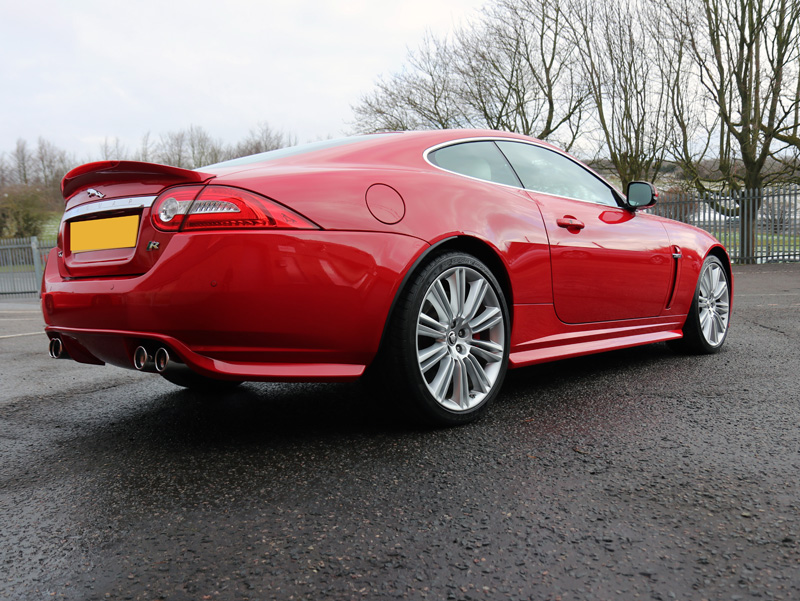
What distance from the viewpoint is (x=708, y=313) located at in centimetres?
470

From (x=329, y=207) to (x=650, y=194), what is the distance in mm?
2481

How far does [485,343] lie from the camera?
2.93 m

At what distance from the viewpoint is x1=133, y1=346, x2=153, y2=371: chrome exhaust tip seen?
2.40 meters

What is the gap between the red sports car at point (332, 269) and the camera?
2.35 meters

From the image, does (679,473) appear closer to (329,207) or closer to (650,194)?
(329,207)

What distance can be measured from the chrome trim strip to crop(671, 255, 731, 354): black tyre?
141 inches

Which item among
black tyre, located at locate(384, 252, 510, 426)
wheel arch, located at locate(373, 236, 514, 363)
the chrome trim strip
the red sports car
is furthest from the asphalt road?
the chrome trim strip

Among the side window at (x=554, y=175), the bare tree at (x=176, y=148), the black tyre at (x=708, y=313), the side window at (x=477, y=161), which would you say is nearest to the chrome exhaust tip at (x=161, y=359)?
the side window at (x=477, y=161)

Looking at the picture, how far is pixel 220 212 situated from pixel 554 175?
207cm

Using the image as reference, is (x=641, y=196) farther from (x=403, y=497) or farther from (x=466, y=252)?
(x=403, y=497)

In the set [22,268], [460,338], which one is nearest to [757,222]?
[460,338]

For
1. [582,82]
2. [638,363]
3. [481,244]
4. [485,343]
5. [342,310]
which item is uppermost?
[582,82]

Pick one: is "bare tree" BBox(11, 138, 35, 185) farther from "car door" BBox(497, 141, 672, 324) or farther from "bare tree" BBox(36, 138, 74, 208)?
"car door" BBox(497, 141, 672, 324)

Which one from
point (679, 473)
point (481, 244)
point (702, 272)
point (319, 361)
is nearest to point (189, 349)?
point (319, 361)
